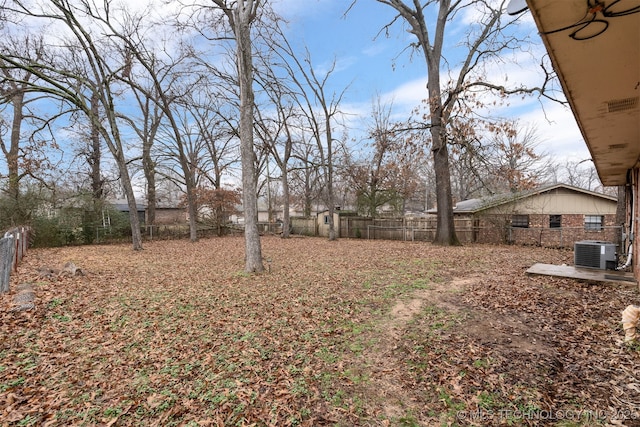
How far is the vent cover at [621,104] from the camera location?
2754 mm

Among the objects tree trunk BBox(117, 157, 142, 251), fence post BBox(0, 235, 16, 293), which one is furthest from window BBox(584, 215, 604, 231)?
tree trunk BBox(117, 157, 142, 251)

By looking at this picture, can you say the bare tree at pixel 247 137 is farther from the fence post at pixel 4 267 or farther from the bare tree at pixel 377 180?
the bare tree at pixel 377 180

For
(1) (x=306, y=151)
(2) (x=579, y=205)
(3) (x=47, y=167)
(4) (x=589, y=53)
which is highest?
(1) (x=306, y=151)

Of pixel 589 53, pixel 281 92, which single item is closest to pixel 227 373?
pixel 589 53

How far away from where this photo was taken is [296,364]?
3168mm

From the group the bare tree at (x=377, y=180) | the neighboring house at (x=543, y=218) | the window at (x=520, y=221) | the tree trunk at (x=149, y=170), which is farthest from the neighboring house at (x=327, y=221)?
the tree trunk at (x=149, y=170)

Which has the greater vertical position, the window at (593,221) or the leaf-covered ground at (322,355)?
the window at (593,221)

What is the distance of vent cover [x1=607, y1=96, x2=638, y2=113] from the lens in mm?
2754

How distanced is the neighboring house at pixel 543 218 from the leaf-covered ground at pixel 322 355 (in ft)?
32.4

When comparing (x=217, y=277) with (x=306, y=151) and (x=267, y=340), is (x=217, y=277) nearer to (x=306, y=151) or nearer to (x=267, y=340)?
(x=267, y=340)

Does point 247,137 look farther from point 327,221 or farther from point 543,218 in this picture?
point 543,218

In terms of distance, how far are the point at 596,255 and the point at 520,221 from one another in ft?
32.8

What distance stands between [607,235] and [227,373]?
59.0 ft

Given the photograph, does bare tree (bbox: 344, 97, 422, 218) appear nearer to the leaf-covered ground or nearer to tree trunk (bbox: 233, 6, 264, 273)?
tree trunk (bbox: 233, 6, 264, 273)
